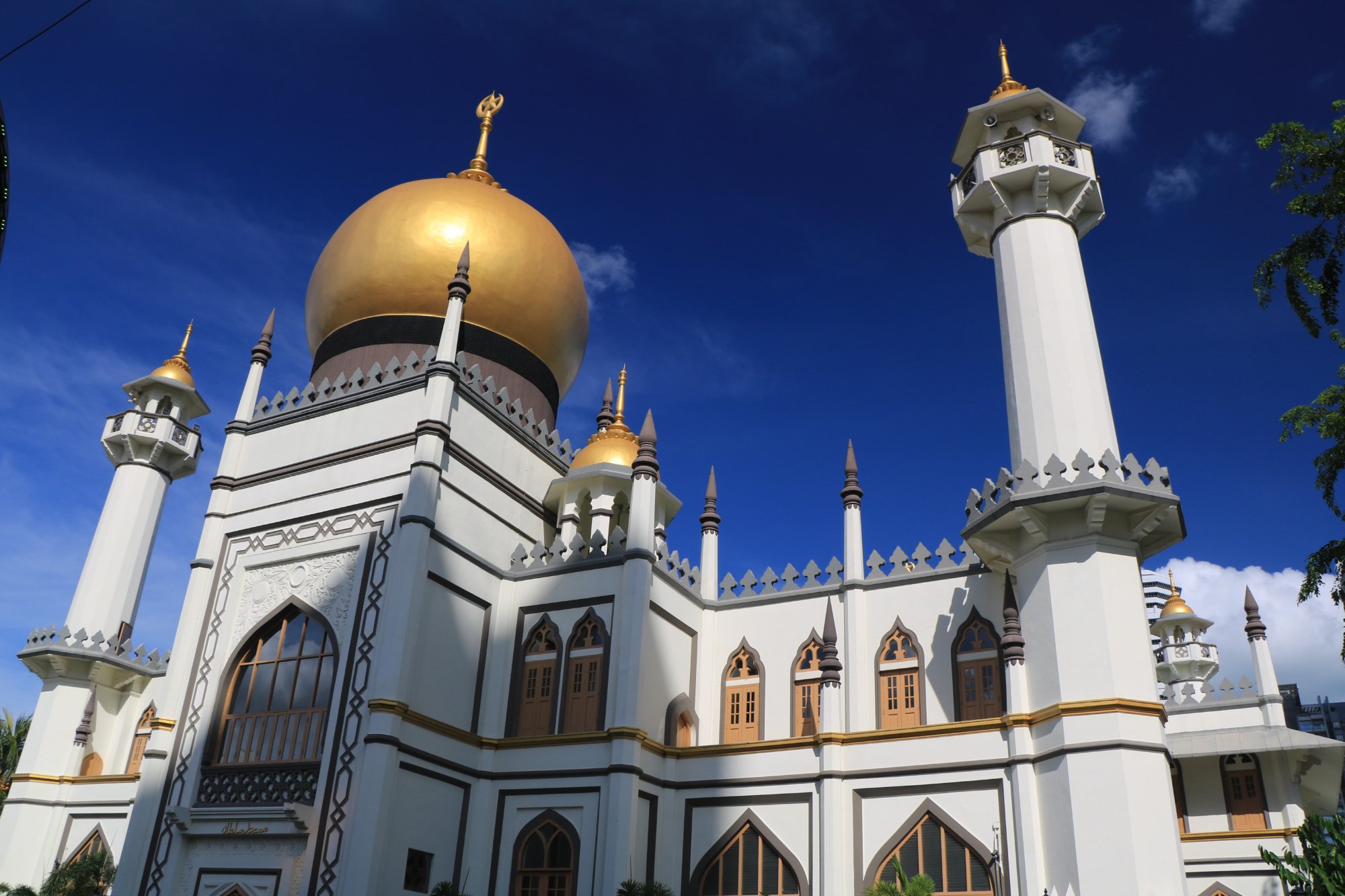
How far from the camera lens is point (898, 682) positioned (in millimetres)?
16156

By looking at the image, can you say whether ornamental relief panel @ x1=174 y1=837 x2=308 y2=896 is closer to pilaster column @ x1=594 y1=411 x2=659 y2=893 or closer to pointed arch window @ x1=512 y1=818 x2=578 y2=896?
pointed arch window @ x1=512 y1=818 x2=578 y2=896

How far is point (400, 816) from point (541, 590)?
14.1 feet

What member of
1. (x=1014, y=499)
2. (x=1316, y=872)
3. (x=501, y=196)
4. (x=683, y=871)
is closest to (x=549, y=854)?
(x=683, y=871)

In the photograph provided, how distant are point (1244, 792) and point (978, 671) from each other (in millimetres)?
7337

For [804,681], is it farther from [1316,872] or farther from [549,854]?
[1316,872]

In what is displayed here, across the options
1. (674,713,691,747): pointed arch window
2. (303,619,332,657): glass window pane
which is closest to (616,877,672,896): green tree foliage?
(674,713,691,747): pointed arch window

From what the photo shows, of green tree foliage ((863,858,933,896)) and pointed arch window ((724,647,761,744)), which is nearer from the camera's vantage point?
green tree foliage ((863,858,933,896))

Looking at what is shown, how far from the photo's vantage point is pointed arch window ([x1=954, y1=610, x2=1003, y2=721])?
15.2m

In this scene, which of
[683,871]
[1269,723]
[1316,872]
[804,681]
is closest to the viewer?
[1316,872]

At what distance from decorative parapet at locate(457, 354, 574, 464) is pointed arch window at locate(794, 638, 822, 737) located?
6.10 metres

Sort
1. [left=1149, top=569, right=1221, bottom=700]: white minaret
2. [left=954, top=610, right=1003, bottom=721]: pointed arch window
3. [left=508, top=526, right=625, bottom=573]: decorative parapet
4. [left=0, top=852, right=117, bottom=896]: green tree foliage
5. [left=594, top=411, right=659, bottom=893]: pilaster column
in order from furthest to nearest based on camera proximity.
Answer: [left=1149, top=569, right=1221, bottom=700]: white minaret
[left=0, top=852, right=117, bottom=896]: green tree foliage
[left=508, top=526, right=625, bottom=573]: decorative parapet
[left=954, top=610, right=1003, bottom=721]: pointed arch window
[left=594, top=411, right=659, bottom=893]: pilaster column

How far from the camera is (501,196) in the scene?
21.3 m

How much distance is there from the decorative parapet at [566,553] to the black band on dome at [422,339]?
395 cm

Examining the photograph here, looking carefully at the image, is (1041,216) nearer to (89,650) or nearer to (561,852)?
(561,852)
